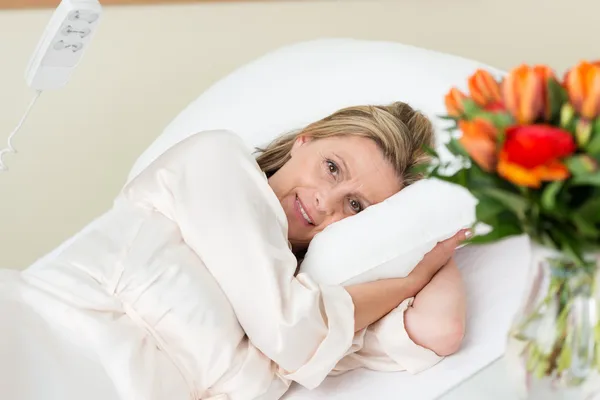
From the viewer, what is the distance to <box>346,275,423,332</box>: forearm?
113 cm

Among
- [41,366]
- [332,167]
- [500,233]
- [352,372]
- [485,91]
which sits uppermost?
[485,91]

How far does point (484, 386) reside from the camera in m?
1.06

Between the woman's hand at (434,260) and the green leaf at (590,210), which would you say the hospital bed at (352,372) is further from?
the green leaf at (590,210)

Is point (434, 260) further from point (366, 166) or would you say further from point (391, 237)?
point (366, 166)

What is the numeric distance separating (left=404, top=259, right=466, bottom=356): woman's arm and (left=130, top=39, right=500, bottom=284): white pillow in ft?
0.17

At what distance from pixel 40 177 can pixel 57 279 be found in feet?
2.12

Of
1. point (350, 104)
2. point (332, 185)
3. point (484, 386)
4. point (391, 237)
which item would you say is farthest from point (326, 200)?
point (484, 386)

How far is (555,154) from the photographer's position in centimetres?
66

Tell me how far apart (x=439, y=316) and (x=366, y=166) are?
0.91 ft

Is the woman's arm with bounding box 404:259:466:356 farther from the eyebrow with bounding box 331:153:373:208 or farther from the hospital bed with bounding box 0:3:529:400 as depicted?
the eyebrow with bounding box 331:153:373:208

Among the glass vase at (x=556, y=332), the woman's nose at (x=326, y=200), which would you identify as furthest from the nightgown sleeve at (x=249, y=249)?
the glass vase at (x=556, y=332)

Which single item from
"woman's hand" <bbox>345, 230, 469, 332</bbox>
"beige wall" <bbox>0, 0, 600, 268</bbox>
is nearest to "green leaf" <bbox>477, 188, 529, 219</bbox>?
"woman's hand" <bbox>345, 230, 469, 332</bbox>

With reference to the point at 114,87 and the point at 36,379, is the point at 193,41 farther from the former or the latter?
the point at 36,379

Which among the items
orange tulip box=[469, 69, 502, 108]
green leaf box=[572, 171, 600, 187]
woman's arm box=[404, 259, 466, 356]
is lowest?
woman's arm box=[404, 259, 466, 356]
